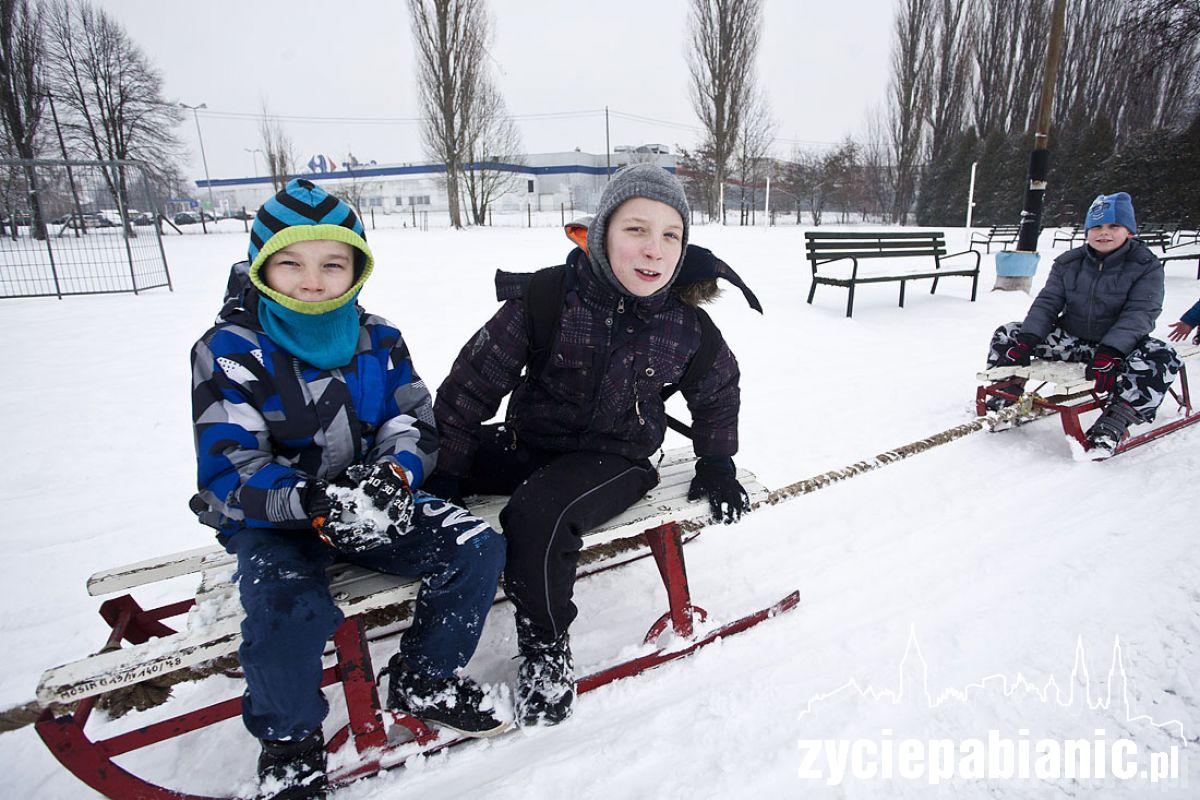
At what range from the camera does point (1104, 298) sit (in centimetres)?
381

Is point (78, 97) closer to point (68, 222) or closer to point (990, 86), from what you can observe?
point (68, 222)

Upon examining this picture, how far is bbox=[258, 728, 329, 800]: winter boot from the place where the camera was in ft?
4.91

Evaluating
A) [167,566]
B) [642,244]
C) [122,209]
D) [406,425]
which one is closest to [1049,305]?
[642,244]

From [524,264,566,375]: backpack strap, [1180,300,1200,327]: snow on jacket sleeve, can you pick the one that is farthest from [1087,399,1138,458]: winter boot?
[524,264,566,375]: backpack strap

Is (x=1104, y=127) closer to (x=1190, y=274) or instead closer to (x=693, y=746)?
(x=1190, y=274)

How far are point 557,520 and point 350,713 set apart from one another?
0.77 metres

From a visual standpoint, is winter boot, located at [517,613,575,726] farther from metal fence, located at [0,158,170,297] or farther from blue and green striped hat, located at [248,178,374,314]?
metal fence, located at [0,158,170,297]

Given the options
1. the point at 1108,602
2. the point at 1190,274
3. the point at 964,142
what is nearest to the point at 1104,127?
the point at 964,142

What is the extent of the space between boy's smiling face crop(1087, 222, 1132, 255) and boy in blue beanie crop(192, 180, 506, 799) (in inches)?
169

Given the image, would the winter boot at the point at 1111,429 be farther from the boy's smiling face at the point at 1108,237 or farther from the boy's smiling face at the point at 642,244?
the boy's smiling face at the point at 642,244

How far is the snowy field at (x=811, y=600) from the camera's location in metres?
1.72

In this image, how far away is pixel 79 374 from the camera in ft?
16.5

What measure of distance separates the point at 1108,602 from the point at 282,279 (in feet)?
10.2

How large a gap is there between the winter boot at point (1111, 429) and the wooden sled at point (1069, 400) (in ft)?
0.16
